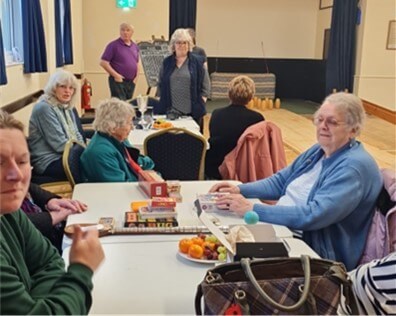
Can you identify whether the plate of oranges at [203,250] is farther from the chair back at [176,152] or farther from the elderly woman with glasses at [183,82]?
the elderly woman with glasses at [183,82]

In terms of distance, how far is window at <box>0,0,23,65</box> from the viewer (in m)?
4.81

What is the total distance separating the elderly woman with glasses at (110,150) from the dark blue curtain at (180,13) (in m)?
6.54

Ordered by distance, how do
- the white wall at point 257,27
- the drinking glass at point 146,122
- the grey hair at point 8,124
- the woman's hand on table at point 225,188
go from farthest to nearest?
1. the white wall at point 257,27
2. the drinking glass at point 146,122
3. the woman's hand on table at point 225,188
4. the grey hair at point 8,124

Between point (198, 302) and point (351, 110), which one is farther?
point (351, 110)

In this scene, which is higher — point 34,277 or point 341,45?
point 341,45

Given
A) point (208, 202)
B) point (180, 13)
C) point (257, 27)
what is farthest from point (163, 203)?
point (257, 27)

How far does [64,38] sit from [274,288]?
254 inches

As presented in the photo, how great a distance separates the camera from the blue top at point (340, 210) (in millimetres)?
2020

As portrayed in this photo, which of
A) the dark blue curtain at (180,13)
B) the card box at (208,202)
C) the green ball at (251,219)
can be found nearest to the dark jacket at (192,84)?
the card box at (208,202)

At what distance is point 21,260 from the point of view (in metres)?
1.23

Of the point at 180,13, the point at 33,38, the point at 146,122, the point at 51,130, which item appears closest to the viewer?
the point at 51,130

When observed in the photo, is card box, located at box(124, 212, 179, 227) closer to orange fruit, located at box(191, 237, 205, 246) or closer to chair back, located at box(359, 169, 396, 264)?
orange fruit, located at box(191, 237, 205, 246)

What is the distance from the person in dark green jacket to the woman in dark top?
8.36ft

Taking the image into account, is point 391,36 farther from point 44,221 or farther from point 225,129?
point 44,221
